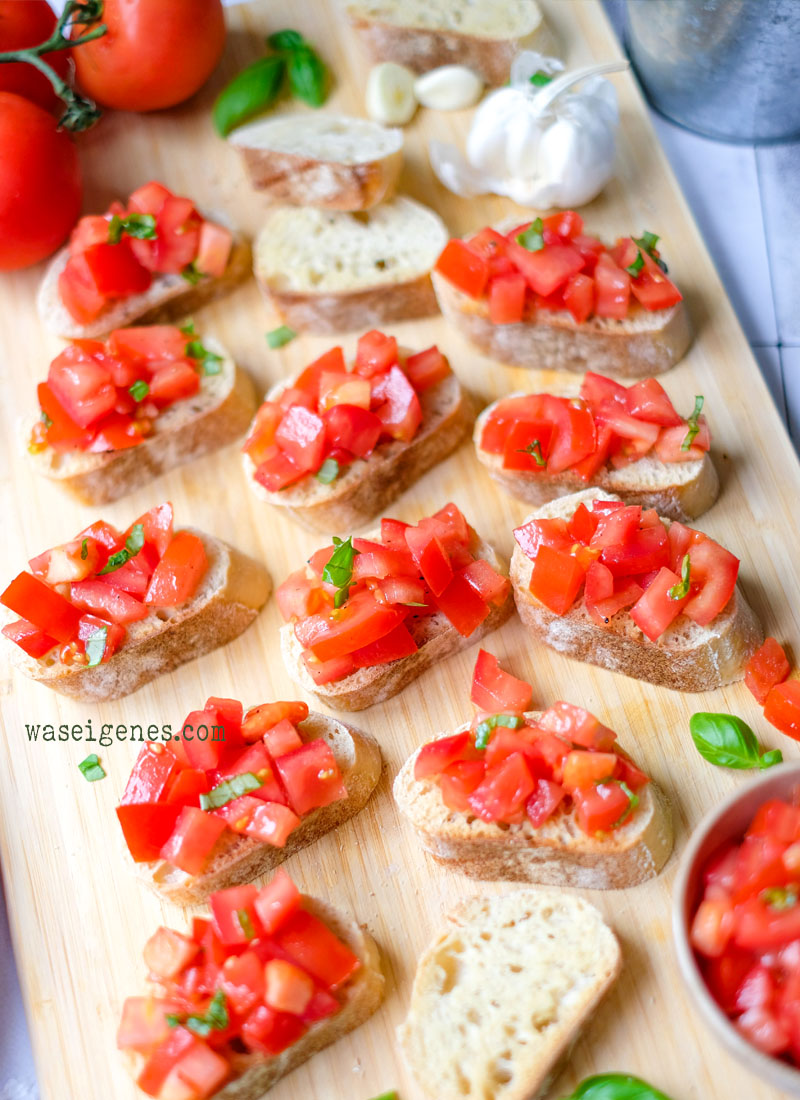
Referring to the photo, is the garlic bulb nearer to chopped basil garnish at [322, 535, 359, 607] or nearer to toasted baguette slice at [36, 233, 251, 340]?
toasted baguette slice at [36, 233, 251, 340]

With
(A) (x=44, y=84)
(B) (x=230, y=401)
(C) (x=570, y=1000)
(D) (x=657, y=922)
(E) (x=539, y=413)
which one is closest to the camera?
(C) (x=570, y=1000)

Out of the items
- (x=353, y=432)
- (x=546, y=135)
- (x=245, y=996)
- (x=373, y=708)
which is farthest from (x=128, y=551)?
(x=546, y=135)

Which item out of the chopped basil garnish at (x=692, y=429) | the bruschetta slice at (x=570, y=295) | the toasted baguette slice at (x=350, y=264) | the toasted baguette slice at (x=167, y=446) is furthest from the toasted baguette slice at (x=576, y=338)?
the toasted baguette slice at (x=167, y=446)

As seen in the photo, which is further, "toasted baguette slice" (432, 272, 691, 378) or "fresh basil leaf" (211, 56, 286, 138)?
"fresh basil leaf" (211, 56, 286, 138)

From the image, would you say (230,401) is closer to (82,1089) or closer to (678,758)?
(678,758)

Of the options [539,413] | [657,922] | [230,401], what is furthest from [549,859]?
[230,401]

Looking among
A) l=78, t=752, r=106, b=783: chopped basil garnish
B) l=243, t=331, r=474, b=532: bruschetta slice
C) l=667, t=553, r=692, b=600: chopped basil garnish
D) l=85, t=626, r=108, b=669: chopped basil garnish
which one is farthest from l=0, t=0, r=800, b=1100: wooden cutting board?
l=667, t=553, r=692, b=600: chopped basil garnish

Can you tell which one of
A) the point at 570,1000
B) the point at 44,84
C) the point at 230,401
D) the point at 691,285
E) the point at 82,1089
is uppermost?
the point at 44,84
